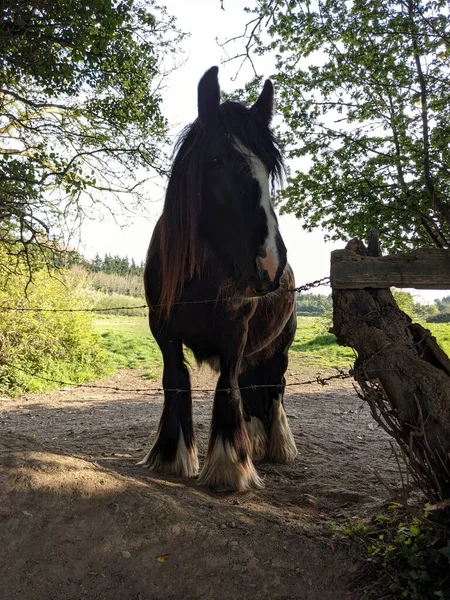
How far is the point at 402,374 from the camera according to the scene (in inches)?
88.3

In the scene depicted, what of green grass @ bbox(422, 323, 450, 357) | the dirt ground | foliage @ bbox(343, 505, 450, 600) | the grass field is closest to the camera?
Answer: foliage @ bbox(343, 505, 450, 600)

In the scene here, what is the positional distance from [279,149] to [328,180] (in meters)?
6.08

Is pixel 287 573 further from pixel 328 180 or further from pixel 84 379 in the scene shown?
pixel 84 379

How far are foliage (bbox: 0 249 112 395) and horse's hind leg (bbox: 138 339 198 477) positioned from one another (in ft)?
21.6

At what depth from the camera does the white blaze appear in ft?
9.29

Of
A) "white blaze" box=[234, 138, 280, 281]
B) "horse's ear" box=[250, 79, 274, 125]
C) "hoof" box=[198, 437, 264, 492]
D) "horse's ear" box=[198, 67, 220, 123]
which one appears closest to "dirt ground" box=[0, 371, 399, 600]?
"hoof" box=[198, 437, 264, 492]

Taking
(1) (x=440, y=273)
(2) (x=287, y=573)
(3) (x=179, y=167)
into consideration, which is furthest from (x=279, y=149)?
(2) (x=287, y=573)

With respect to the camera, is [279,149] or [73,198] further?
[73,198]

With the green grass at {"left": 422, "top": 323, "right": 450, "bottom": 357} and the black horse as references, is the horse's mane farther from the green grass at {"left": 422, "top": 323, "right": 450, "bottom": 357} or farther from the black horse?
the green grass at {"left": 422, "top": 323, "right": 450, "bottom": 357}

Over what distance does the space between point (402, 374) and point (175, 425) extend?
2.02 m

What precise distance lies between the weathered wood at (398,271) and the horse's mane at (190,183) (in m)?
1.27

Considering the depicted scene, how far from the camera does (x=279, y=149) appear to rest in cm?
350

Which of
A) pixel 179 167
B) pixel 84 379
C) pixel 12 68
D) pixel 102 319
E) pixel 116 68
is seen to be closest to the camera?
pixel 179 167

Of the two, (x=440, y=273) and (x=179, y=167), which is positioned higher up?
(x=179, y=167)
